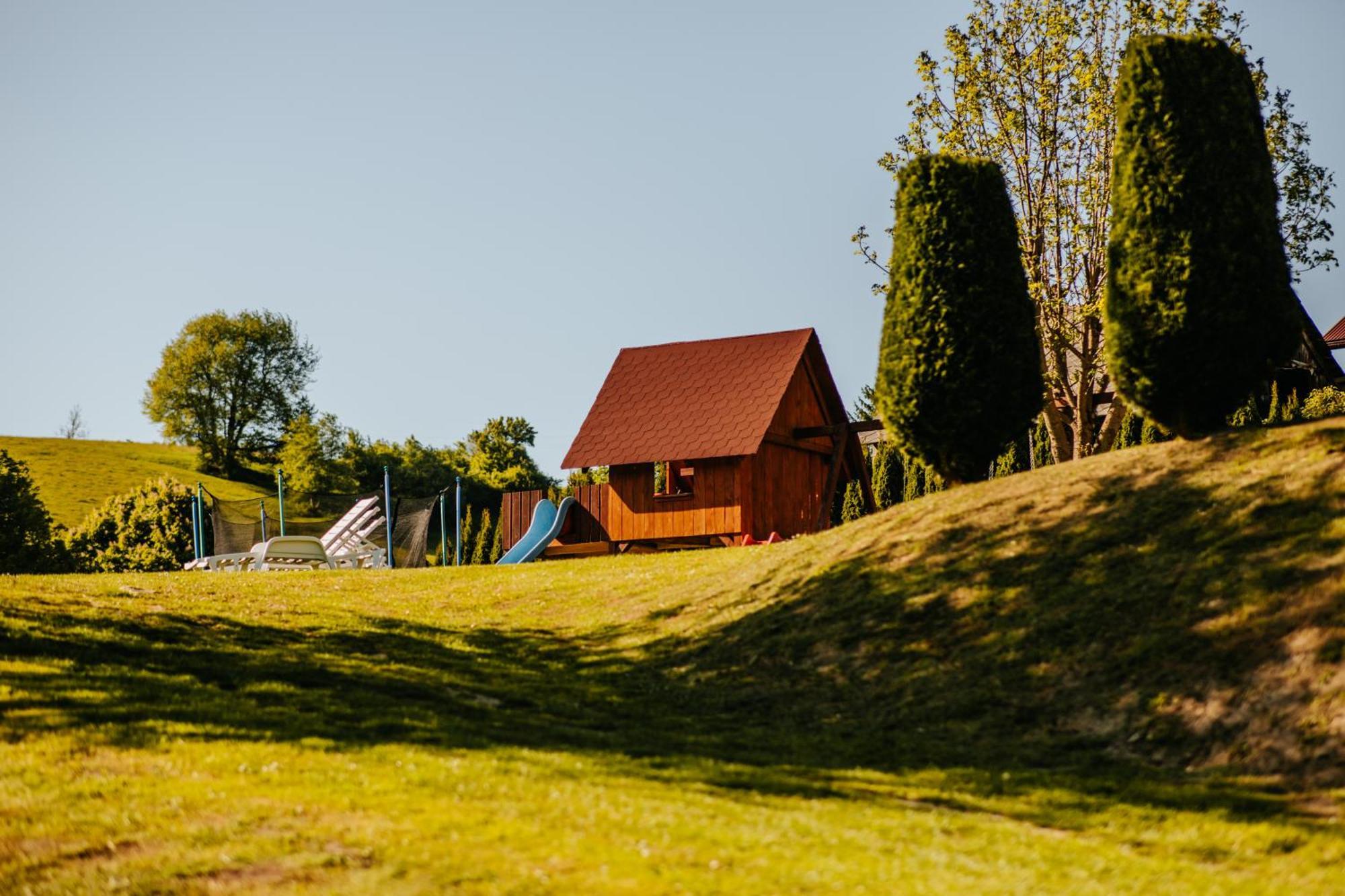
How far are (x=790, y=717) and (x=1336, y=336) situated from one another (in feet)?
159

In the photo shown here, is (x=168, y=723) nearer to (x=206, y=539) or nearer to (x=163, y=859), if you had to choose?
(x=163, y=859)

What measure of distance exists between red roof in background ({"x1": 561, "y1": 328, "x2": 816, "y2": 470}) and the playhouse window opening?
0.91 m

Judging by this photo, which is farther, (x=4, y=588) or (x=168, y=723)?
(x=4, y=588)

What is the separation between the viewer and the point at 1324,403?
34.8 metres

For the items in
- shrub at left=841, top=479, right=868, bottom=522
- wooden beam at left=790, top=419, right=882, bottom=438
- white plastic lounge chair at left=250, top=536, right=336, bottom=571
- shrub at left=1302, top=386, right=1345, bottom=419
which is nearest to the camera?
white plastic lounge chair at left=250, top=536, right=336, bottom=571

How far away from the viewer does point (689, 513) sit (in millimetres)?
35938

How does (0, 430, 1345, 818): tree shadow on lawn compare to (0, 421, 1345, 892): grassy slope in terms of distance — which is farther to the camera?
(0, 430, 1345, 818): tree shadow on lawn

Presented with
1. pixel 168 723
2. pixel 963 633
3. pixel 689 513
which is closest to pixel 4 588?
pixel 168 723

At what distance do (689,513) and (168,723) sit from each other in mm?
25016

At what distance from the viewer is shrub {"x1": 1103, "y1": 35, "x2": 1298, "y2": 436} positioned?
17.8 m

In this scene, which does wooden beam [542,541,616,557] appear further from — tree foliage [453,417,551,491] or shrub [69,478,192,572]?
tree foliage [453,417,551,491]

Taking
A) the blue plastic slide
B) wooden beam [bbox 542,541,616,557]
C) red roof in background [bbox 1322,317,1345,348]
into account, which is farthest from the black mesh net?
red roof in background [bbox 1322,317,1345,348]

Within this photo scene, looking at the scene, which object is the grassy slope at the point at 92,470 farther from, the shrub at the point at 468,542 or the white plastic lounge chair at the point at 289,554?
the white plastic lounge chair at the point at 289,554

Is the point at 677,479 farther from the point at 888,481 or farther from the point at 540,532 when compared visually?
the point at 888,481
